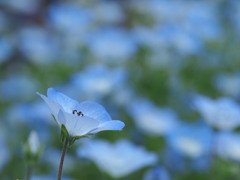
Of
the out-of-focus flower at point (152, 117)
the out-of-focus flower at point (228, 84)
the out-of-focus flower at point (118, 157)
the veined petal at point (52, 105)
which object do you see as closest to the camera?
the veined petal at point (52, 105)

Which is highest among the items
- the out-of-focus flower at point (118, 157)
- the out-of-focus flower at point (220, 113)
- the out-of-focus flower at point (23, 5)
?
the out-of-focus flower at point (23, 5)

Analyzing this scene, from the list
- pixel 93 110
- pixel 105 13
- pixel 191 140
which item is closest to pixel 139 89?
pixel 191 140

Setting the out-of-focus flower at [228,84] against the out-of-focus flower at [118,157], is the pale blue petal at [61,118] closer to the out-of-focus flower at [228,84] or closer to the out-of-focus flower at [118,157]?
the out-of-focus flower at [118,157]

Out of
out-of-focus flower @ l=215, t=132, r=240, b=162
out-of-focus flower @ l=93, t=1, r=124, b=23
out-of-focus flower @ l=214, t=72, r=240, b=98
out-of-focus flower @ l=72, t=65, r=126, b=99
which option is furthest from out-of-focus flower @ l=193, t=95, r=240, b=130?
out-of-focus flower @ l=93, t=1, r=124, b=23

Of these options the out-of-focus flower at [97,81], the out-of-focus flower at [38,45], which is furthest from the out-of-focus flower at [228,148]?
the out-of-focus flower at [38,45]

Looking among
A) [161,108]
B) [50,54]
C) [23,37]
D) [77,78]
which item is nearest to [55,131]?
[77,78]

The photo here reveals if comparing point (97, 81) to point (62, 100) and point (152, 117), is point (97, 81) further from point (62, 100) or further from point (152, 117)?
point (62, 100)

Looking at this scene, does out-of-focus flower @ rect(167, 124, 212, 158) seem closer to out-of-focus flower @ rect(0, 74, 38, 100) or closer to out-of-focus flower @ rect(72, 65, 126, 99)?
out-of-focus flower @ rect(72, 65, 126, 99)
